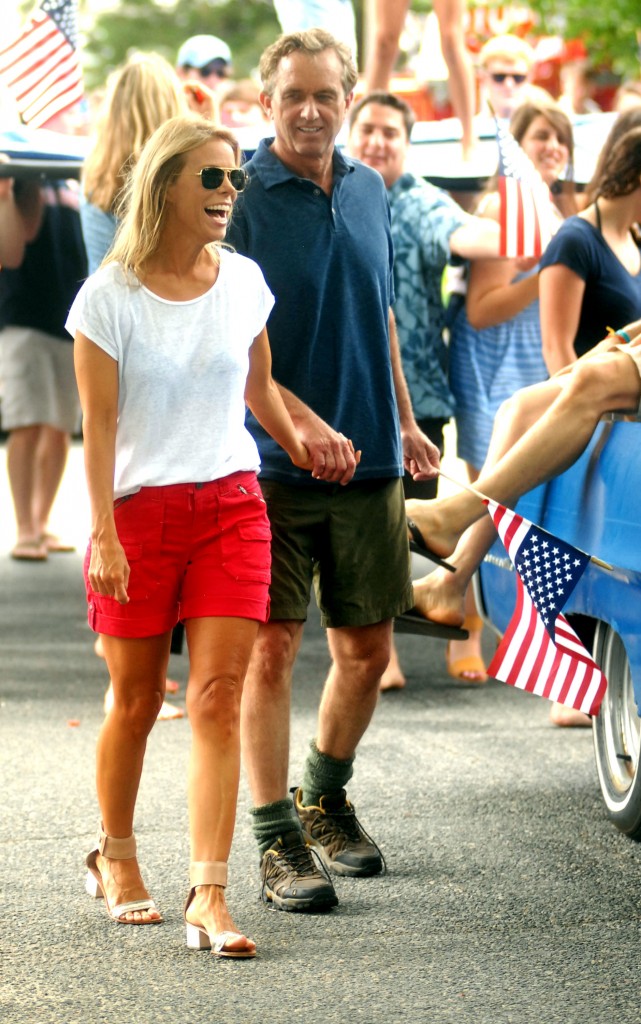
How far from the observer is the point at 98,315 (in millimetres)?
4164

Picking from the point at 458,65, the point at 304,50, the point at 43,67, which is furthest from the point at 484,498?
the point at 43,67

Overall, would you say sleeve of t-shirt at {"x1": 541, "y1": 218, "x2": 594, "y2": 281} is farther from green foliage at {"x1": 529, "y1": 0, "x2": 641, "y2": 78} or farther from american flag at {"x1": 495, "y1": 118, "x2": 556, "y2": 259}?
green foliage at {"x1": 529, "y1": 0, "x2": 641, "y2": 78}

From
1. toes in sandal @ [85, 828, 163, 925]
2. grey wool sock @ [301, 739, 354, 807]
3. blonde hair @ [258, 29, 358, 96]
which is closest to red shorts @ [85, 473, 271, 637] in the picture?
toes in sandal @ [85, 828, 163, 925]

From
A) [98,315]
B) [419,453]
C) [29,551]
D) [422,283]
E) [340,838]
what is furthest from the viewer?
[29,551]

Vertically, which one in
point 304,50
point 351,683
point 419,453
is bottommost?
point 351,683

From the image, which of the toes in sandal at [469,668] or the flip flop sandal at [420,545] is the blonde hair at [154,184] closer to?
the flip flop sandal at [420,545]

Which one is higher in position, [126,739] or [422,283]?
[422,283]

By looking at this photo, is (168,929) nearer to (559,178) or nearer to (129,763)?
(129,763)

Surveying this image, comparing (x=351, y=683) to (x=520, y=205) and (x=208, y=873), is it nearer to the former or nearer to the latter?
(x=208, y=873)

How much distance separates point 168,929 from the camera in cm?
443

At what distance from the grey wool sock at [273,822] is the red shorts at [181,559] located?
680 mm

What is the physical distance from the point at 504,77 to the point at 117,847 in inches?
312

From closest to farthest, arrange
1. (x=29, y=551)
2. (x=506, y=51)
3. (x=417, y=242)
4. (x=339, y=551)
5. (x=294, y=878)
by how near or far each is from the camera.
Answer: (x=294, y=878) → (x=339, y=551) → (x=417, y=242) → (x=29, y=551) → (x=506, y=51)

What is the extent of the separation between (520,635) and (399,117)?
293cm
